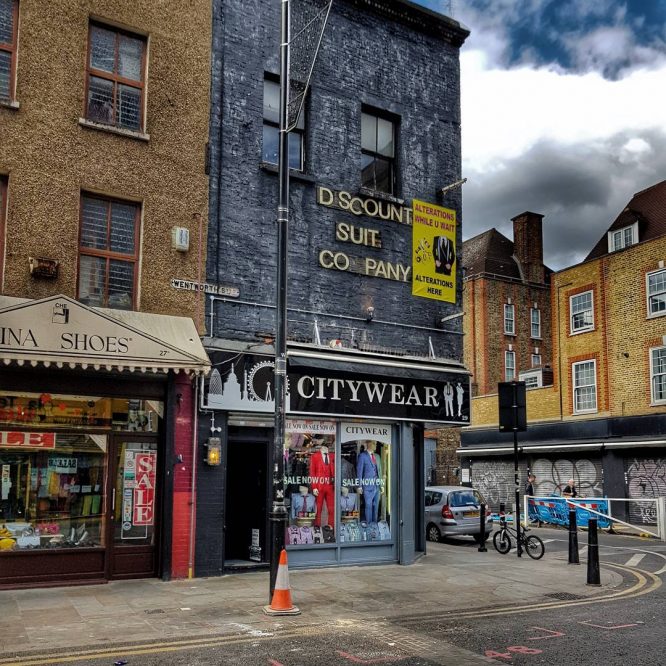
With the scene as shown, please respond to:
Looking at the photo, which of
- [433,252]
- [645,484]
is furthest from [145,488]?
[645,484]

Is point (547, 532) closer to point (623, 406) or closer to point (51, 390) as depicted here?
point (623, 406)

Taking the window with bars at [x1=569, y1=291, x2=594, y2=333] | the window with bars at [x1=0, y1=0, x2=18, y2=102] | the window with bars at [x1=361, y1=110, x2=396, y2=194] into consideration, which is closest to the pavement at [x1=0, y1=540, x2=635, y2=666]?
the window with bars at [x1=0, y1=0, x2=18, y2=102]

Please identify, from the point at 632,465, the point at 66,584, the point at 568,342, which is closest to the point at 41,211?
the point at 66,584

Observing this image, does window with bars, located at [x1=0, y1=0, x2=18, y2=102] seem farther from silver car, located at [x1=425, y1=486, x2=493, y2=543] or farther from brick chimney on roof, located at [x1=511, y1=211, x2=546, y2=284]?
brick chimney on roof, located at [x1=511, y1=211, x2=546, y2=284]

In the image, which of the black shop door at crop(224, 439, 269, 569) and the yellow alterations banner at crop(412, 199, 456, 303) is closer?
the black shop door at crop(224, 439, 269, 569)

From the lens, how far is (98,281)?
12828mm

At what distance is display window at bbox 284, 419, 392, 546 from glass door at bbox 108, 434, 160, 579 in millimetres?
2620

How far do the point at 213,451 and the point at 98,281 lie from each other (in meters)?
3.48

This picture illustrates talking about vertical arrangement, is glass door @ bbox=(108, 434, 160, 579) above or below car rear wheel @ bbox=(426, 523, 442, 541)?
above

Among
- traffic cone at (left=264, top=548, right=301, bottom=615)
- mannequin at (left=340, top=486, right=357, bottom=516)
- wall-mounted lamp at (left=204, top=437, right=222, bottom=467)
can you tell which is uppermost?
wall-mounted lamp at (left=204, top=437, right=222, bottom=467)

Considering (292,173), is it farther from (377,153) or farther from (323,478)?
(323,478)

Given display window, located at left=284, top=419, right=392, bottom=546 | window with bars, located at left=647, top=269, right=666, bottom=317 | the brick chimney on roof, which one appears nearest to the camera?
display window, located at left=284, top=419, right=392, bottom=546

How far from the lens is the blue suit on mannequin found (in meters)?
15.2

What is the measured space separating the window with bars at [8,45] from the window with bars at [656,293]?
24.4 metres
